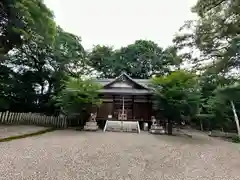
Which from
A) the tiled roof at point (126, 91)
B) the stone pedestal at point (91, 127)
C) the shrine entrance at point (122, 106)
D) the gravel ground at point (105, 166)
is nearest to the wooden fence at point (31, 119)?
the stone pedestal at point (91, 127)

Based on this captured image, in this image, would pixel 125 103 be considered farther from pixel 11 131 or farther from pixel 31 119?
pixel 11 131

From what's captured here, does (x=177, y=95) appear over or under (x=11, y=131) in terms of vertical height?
over

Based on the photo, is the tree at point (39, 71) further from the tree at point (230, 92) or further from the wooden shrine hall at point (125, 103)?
the tree at point (230, 92)

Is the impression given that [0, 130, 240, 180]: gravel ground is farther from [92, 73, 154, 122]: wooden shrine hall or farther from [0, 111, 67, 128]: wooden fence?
[92, 73, 154, 122]: wooden shrine hall

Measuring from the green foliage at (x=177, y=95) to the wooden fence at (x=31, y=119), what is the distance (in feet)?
24.9

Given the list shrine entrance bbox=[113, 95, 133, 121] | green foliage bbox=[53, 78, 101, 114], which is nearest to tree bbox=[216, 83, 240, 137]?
shrine entrance bbox=[113, 95, 133, 121]

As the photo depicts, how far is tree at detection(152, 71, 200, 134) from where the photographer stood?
1184cm

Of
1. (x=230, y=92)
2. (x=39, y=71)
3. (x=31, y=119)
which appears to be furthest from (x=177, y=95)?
(x=39, y=71)

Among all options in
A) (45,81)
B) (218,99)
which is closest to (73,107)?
(45,81)

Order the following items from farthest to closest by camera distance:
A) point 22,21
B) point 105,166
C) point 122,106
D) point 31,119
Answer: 1. point 122,106
2. point 31,119
3. point 22,21
4. point 105,166

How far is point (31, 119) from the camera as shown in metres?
13.2

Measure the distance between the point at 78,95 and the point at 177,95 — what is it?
6.31 metres

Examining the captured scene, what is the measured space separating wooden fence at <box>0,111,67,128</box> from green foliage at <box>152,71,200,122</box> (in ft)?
24.9

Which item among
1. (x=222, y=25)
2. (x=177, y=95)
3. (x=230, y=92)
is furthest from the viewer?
(x=230, y=92)
